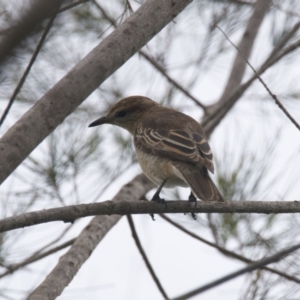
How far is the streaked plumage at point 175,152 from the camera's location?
4.64 metres

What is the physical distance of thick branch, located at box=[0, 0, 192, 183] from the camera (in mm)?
2776

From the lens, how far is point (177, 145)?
4.98 metres

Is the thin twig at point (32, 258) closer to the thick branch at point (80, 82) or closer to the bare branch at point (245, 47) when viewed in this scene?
the thick branch at point (80, 82)

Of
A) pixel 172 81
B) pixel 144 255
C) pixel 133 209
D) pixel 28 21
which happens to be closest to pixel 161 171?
pixel 144 255

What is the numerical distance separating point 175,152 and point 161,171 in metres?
0.21

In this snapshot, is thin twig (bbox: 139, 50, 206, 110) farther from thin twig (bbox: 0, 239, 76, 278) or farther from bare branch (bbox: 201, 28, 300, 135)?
thin twig (bbox: 0, 239, 76, 278)

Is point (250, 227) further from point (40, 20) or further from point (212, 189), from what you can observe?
point (40, 20)

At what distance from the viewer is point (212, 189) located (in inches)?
172

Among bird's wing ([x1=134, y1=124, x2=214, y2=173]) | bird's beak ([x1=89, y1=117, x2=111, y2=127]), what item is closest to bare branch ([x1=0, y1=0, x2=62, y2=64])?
bird's wing ([x1=134, y1=124, x2=214, y2=173])

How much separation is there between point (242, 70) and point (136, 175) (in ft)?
6.56

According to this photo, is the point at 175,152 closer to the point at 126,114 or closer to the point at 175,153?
the point at 175,153

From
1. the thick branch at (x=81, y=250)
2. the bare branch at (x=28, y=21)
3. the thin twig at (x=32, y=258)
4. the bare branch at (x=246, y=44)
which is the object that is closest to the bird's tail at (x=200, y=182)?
the thick branch at (x=81, y=250)

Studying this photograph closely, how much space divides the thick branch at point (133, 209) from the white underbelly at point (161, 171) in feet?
2.01

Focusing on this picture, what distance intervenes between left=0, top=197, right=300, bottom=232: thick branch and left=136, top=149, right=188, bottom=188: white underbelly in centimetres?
61
